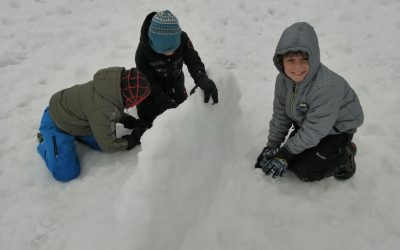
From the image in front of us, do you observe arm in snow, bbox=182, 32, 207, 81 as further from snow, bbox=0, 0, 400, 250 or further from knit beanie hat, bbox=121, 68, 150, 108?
knit beanie hat, bbox=121, 68, 150, 108

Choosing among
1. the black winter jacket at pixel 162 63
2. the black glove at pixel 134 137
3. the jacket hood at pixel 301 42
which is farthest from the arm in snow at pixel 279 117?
the black glove at pixel 134 137

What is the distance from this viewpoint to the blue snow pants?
2.53 metres

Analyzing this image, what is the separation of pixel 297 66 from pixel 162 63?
1343 mm

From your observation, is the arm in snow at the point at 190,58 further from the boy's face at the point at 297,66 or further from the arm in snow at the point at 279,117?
the boy's face at the point at 297,66

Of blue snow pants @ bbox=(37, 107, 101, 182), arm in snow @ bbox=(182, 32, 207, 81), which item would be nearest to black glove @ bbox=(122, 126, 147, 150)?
blue snow pants @ bbox=(37, 107, 101, 182)

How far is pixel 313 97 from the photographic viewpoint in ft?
6.93

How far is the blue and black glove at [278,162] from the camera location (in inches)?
95.3

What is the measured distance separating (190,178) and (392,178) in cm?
158

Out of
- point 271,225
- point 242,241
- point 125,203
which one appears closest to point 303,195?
point 271,225

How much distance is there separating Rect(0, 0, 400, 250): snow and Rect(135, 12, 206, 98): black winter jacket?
9.8 inches

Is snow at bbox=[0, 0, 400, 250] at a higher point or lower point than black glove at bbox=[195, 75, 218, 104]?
lower

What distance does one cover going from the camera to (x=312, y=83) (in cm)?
211

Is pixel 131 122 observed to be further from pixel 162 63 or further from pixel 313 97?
pixel 313 97

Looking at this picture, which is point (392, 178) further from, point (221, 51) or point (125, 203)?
point (221, 51)
